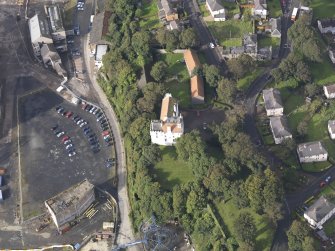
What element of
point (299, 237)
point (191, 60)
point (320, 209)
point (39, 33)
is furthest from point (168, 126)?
point (39, 33)

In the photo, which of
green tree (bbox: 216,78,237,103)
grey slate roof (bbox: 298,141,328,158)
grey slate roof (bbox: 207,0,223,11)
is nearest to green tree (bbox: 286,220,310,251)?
grey slate roof (bbox: 298,141,328,158)

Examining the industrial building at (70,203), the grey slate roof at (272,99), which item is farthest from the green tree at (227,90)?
the industrial building at (70,203)

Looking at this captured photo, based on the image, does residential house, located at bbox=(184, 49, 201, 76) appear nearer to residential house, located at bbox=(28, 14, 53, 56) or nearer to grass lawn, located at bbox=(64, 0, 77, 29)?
residential house, located at bbox=(28, 14, 53, 56)

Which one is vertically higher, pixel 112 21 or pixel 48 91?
pixel 112 21

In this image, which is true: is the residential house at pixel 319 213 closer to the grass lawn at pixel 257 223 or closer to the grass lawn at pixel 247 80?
the grass lawn at pixel 257 223

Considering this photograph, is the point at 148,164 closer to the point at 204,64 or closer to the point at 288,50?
the point at 204,64

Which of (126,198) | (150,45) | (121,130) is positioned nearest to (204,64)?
(150,45)

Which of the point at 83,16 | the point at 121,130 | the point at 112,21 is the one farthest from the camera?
the point at 83,16

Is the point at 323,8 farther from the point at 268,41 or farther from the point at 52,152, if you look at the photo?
the point at 52,152
